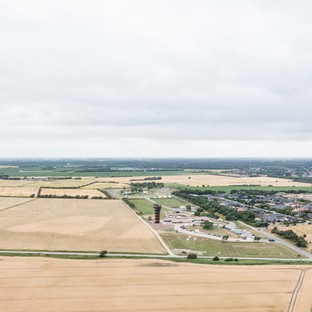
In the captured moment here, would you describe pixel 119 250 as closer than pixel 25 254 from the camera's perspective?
No

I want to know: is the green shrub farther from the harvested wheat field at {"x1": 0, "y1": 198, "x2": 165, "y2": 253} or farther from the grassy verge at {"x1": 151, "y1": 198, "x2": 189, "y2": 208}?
the grassy verge at {"x1": 151, "y1": 198, "x2": 189, "y2": 208}

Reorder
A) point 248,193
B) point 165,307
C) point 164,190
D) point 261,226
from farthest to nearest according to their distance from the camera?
1. point 164,190
2. point 248,193
3. point 261,226
4. point 165,307

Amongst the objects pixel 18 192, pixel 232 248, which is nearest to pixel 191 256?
pixel 232 248

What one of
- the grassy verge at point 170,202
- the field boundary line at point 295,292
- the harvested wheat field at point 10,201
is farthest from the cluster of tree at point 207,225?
the harvested wheat field at point 10,201

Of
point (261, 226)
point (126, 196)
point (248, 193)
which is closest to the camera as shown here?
point (261, 226)

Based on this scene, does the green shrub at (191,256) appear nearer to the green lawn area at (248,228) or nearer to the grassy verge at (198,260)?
the grassy verge at (198,260)

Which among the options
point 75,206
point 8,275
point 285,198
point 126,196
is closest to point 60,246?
point 8,275

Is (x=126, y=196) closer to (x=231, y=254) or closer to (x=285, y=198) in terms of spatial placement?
(x=285, y=198)

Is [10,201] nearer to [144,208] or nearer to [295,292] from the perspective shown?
[144,208]
